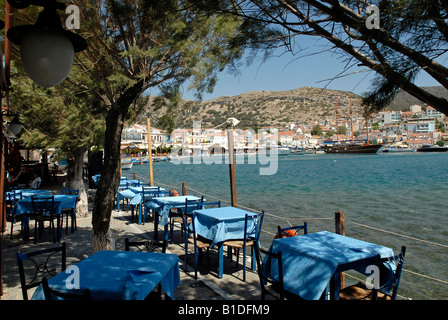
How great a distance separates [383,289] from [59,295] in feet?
10.5

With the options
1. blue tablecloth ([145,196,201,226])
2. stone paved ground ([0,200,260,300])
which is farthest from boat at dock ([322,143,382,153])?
blue tablecloth ([145,196,201,226])

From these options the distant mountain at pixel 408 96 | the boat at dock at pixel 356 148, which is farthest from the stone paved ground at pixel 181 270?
the boat at dock at pixel 356 148

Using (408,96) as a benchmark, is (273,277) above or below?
below

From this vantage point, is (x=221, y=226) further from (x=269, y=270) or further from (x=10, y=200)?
(x=10, y=200)

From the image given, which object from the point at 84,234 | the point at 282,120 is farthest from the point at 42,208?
the point at 282,120

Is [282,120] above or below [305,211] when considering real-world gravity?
above

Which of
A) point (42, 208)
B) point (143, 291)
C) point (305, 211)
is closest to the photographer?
point (143, 291)

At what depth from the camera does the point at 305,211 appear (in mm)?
16750

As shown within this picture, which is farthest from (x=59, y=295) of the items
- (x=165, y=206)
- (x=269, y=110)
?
(x=269, y=110)

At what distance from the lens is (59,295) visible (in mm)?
2211

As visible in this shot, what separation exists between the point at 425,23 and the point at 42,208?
7572 millimetres

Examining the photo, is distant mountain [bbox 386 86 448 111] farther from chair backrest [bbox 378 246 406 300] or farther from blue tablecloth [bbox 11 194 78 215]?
blue tablecloth [bbox 11 194 78 215]

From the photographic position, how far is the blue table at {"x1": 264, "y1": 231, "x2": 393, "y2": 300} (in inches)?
125
